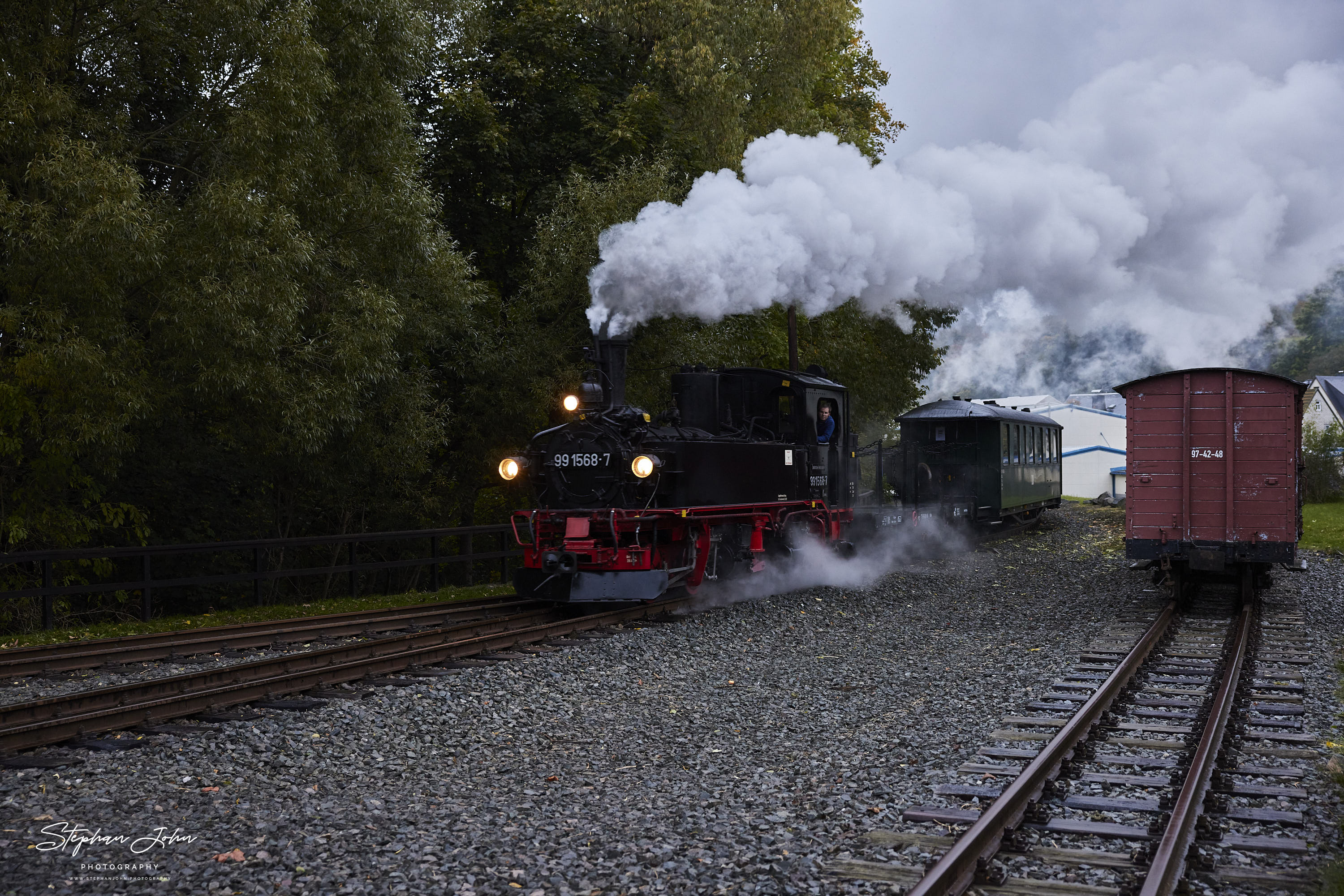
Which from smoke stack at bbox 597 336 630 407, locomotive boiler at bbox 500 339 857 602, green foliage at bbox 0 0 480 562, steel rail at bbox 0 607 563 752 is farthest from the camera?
smoke stack at bbox 597 336 630 407

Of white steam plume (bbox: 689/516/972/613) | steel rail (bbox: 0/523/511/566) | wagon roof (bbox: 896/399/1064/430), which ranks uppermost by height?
wagon roof (bbox: 896/399/1064/430)

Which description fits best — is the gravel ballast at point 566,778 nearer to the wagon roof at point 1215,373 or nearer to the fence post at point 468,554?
the wagon roof at point 1215,373

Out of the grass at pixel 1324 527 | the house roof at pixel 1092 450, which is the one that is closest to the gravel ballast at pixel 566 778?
the grass at pixel 1324 527

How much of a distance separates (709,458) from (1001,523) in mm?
14085

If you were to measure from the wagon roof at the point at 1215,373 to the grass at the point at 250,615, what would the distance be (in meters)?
8.52

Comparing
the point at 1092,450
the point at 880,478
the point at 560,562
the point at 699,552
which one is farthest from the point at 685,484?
the point at 1092,450

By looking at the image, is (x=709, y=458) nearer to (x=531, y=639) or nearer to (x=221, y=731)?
(x=531, y=639)

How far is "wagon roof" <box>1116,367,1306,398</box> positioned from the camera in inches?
490

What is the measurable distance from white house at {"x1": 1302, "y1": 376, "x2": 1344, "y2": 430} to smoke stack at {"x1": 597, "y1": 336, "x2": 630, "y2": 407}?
121ft

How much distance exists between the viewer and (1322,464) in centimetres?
3559

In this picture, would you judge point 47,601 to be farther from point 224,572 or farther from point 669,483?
point 669,483

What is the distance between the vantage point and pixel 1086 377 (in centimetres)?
7669

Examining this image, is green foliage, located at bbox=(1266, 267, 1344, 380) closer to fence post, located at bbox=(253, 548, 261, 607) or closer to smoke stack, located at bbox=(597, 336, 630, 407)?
smoke stack, located at bbox=(597, 336, 630, 407)

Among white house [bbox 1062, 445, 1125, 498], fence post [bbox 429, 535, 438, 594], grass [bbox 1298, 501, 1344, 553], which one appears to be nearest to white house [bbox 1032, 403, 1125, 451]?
white house [bbox 1062, 445, 1125, 498]
